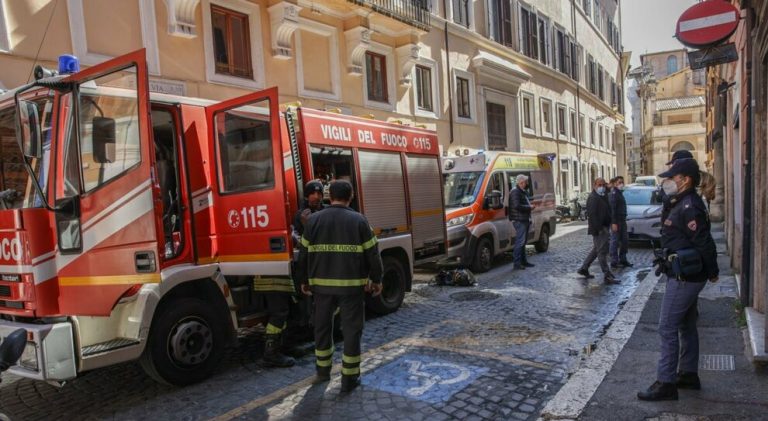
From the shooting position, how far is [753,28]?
213 inches

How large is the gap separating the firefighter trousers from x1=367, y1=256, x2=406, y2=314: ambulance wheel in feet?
7.73

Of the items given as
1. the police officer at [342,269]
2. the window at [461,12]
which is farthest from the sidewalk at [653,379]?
the window at [461,12]

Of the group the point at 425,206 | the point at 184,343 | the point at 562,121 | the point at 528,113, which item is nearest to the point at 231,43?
the point at 425,206

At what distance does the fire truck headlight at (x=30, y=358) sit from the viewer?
3.77 meters

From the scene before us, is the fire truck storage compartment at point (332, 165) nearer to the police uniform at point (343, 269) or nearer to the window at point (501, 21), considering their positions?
the police uniform at point (343, 269)

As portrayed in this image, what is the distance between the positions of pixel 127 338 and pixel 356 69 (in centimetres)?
1043

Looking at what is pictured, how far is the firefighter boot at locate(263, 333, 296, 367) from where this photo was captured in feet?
16.5

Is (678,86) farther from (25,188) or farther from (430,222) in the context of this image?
(25,188)

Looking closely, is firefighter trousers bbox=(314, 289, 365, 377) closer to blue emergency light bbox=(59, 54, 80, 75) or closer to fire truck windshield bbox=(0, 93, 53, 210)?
fire truck windshield bbox=(0, 93, 53, 210)

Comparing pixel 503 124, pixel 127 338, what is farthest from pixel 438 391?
pixel 503 124

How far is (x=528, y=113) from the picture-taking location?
23531 mm

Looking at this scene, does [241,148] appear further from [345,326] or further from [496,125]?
[496,125]

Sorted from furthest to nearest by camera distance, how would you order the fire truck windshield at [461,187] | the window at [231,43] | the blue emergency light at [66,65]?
the window at [231,43]
the fire truck windshield at [461,187]
the blue emergency light at [66,65]

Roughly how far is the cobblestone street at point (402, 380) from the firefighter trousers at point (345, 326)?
236mm
